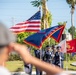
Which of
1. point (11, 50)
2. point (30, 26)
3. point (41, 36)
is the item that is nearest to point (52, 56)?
point (41, 36)

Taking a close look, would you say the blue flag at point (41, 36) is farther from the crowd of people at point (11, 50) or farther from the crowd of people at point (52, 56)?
the crowd of people at point (11, 50)

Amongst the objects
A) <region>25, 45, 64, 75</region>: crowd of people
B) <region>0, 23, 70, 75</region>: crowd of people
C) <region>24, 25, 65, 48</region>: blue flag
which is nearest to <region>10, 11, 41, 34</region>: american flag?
<region>24, 25, 65, 48</region>: blue flag

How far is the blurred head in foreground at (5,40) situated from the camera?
190 cm

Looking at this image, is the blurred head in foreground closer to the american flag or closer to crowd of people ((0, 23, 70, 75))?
crowd of people ((0, 23, 70, 75))

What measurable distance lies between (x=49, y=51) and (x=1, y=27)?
50.2ft

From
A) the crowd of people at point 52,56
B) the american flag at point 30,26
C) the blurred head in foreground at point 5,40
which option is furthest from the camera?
the american flag at point 30,26

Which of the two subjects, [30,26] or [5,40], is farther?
[30,26]

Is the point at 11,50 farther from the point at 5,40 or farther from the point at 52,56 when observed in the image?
the point at 52,56

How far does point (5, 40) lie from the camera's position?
191 cm

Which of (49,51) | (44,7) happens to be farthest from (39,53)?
(44,7)

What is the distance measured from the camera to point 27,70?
17.1 meters

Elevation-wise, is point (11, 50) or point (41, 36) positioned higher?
point (41, 36)

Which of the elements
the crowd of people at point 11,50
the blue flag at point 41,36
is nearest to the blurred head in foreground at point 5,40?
the crowd of people at point 11,50

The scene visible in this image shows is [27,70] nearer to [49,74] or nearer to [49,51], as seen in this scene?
[49,51]
